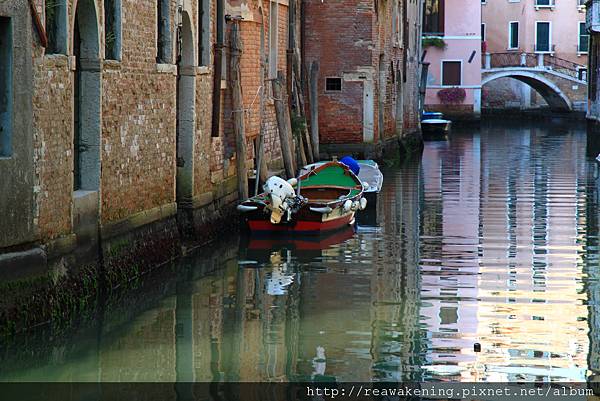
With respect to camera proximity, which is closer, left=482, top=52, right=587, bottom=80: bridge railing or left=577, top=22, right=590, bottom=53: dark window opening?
left=482, top=52, right=587, bottom=80: bridge railing

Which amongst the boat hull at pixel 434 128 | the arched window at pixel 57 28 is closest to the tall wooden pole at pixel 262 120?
the arched window at pixel 57 28

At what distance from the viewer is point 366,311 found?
473 inches

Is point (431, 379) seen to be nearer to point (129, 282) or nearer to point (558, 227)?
point (129, 282)

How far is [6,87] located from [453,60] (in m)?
43.7

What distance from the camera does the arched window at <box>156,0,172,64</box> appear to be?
1492 centimetres

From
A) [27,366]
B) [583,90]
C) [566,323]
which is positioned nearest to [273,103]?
[566,323]

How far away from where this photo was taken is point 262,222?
1691cm

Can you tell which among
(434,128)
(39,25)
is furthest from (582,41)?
(39,25)

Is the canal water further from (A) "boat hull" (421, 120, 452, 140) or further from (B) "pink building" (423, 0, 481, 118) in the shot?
(B) "pink building" (423, 0, 481, 118)

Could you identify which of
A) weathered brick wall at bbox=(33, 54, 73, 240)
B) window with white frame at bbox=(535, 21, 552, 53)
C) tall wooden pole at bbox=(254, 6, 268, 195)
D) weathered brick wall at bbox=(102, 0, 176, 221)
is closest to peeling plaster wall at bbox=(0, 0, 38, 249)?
weathered brick wall at bbox=(33, 54, 73, 240)

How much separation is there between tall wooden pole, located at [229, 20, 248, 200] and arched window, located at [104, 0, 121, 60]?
185 inches

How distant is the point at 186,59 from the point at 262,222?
91.5 inches

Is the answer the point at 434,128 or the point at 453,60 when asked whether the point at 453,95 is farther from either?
the point at 434,128

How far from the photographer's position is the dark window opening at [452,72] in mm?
53031
